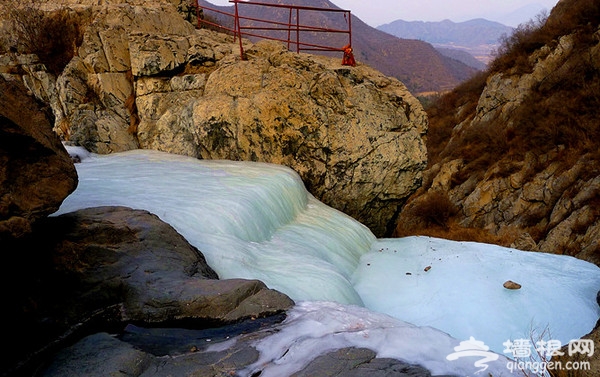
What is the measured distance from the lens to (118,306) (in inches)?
144

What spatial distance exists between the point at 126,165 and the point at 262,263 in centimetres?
403

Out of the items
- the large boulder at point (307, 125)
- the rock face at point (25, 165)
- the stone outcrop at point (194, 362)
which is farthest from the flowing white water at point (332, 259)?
the rock face at point (25, 165)

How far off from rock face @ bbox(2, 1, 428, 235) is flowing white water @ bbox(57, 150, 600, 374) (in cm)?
67

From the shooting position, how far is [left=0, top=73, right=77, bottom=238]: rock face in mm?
3064

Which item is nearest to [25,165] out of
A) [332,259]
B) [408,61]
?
[332,259]

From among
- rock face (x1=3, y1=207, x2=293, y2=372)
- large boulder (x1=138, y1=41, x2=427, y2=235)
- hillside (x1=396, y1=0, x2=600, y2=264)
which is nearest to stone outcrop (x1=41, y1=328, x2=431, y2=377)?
rock face (x1=3, y1=207, x2=293, y2=372)

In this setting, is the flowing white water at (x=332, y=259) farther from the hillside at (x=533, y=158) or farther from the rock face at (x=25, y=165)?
the hillside at (x=533, y=158)

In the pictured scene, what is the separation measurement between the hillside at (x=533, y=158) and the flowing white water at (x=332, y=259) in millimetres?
6472

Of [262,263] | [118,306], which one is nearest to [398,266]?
[262,263]

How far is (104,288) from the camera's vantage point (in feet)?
12.2

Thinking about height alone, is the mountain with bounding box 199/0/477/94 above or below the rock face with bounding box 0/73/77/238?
above

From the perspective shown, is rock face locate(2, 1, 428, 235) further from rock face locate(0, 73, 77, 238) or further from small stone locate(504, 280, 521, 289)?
rock face locate(0, 73, 77, 238)

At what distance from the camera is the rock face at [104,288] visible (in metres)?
3.28

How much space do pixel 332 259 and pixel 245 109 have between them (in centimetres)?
404
